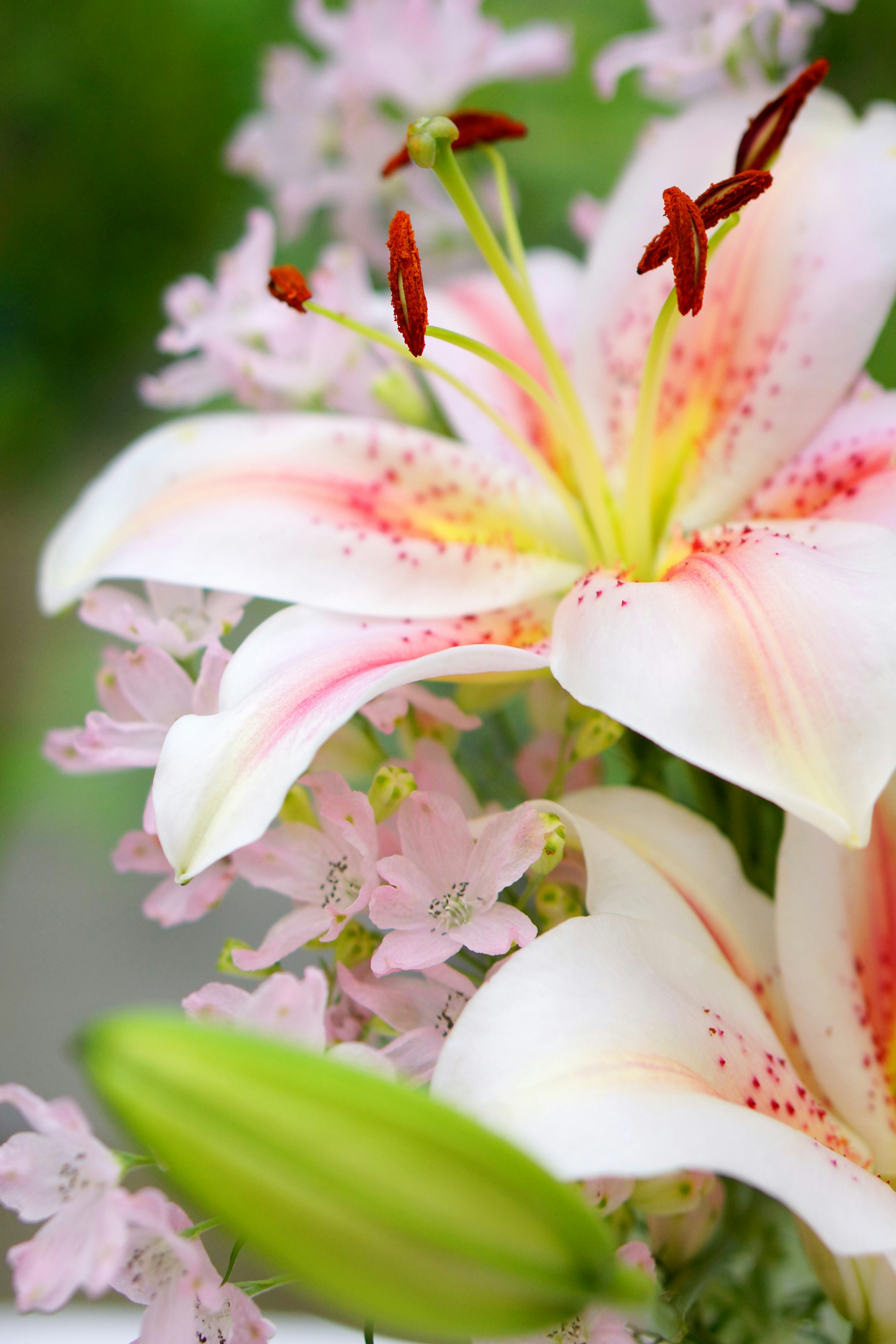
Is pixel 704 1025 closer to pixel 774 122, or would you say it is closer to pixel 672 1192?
pixel 672 1192

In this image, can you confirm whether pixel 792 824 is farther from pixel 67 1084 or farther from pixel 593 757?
pixel 67 1084

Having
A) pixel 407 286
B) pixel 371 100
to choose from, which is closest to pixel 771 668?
pixel 407 286

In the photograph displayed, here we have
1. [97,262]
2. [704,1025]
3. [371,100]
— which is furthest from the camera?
[97,262]

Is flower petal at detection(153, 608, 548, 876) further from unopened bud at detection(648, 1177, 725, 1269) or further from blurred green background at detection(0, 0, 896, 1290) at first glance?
blurred green background at detection(0, 0, 896, 1290)

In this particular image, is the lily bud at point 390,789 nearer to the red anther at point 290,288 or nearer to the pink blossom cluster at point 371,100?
the red anther at point 290,288

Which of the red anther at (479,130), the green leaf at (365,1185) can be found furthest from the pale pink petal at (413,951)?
the red anther at (479,130)

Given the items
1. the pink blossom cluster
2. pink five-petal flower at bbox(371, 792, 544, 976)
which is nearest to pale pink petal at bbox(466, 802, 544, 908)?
pink five-petal flower at bbox(371, 792, 544, 976)
